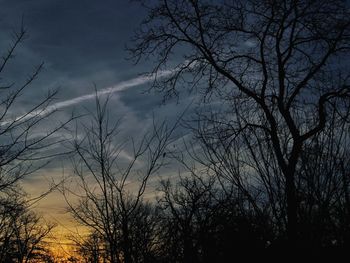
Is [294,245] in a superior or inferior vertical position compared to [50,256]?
inferior

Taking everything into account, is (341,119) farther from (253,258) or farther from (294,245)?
(253,258)

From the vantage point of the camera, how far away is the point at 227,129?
918cm

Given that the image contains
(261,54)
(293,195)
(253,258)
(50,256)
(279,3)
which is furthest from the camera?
(50,256)

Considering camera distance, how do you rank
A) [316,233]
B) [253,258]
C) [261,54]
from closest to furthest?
[316,233]
[261,54]
[253,258]

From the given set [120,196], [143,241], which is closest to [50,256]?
[143,241]

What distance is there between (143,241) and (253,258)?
21.9 ft

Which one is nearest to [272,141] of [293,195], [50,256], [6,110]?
[293,195]

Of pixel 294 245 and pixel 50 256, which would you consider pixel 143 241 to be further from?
pixel 50 256

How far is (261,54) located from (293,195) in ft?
11.3

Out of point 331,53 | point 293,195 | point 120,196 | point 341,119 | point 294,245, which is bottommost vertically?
point 294,245

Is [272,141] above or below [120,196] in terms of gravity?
above

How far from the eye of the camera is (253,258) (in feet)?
49.3

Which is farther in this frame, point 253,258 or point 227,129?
point 253,258

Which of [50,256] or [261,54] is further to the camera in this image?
[50,256]
